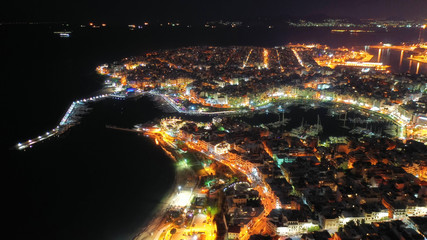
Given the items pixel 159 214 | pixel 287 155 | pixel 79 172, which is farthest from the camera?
pixel 287 155

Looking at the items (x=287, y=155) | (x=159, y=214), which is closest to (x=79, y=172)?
(x=159, y=214)

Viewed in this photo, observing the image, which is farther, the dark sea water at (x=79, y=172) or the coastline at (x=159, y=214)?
the dark sea water at (x=79, y=172)

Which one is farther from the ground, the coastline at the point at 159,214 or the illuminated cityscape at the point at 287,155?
the illuminated cityscape at the point at 287,155

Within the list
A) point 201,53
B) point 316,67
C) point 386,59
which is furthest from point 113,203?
point 386,59

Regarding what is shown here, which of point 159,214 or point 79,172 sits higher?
point 79,172

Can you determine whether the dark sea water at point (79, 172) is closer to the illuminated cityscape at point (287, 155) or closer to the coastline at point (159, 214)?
the coastline at point (159, 214)

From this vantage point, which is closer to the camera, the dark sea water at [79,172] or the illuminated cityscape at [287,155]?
the illuminated cityscape at [287,155]

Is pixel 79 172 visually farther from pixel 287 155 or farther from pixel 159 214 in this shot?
pixel 287 155

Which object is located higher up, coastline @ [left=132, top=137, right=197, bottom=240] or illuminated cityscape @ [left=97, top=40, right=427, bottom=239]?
illuminated cityscape @ [left=97, top=40, right=427, bottom=239]

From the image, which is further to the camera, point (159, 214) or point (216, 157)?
point (216, 157)

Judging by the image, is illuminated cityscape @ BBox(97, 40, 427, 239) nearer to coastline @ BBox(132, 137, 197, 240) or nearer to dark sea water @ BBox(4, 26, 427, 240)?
coastline @ BBox(132, 137, 197, 240)

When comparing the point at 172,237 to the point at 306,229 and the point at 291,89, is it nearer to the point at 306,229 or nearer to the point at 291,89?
the point at 306,229

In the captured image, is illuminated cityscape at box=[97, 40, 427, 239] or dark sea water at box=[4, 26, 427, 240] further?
dark sea water at box=[4, 26, 427, 240]
